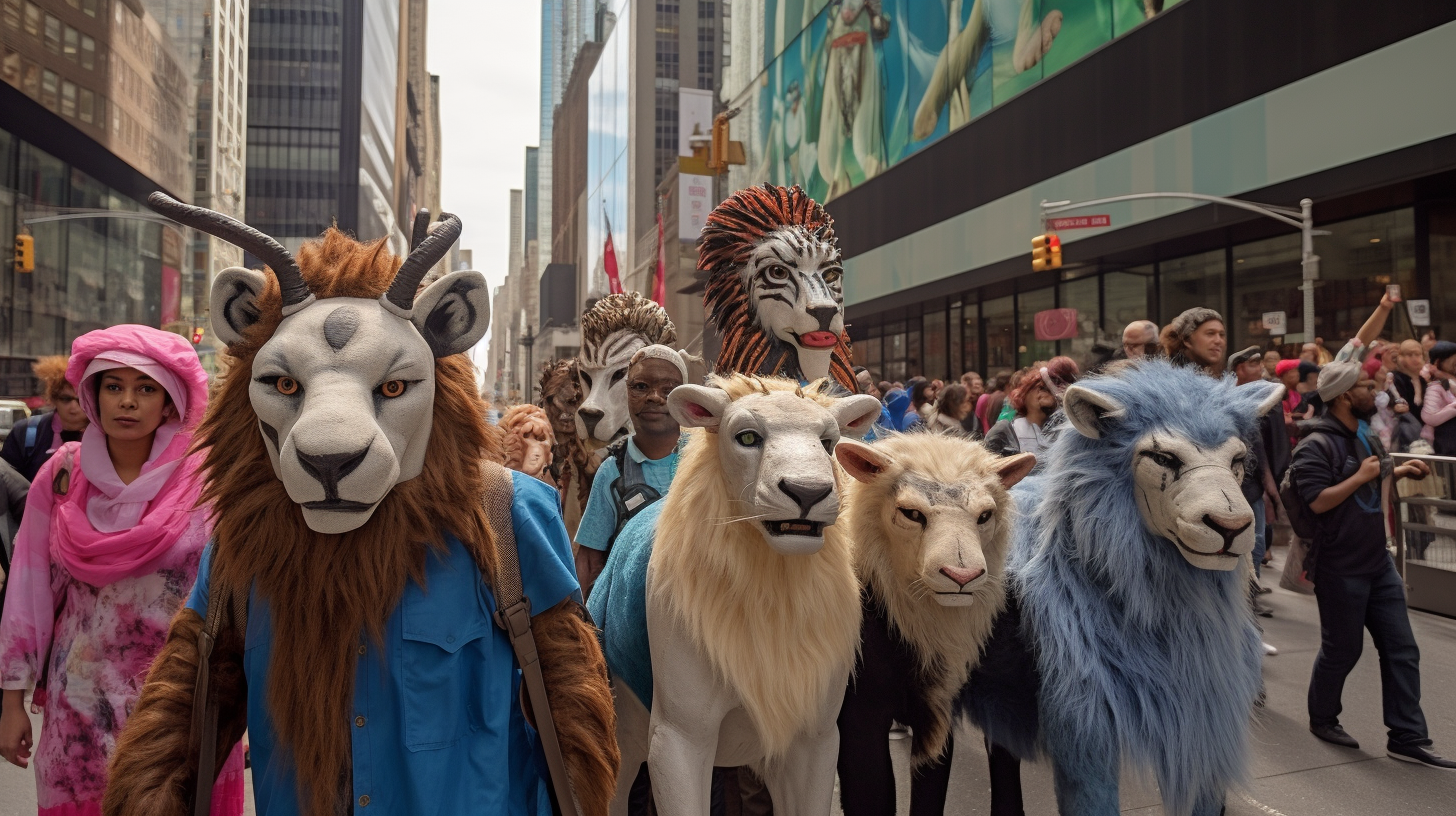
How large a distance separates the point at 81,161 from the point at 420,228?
4273 centimetres

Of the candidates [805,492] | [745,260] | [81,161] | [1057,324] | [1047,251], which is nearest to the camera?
[805,492]

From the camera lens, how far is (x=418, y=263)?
2012 mm

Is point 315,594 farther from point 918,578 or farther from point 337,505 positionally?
point 918,578

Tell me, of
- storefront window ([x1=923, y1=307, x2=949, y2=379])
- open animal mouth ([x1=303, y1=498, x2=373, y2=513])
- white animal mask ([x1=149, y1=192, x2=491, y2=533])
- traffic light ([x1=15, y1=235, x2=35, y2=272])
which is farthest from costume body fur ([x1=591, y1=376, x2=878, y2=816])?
storefront window ([x1=923, y1=307, x2=949, y2=379])

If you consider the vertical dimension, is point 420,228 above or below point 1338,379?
above

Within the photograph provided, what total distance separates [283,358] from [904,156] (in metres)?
25.5

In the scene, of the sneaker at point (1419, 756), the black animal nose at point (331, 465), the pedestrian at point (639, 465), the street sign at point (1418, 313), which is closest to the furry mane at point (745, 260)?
the pedestrian at point (639, 465)

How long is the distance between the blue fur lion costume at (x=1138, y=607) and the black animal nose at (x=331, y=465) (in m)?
2.14

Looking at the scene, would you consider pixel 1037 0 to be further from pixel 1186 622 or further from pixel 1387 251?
pixel 1186 622

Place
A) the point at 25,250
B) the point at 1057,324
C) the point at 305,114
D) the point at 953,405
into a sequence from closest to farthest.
Answer: the point at 953,405 → the point at 25,250 → the point at 1057,324 → the point at 305,114

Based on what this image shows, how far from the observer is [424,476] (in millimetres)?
2066

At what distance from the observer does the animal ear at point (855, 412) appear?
281cm

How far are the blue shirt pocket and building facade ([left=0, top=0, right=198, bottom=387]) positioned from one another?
29.9 meters

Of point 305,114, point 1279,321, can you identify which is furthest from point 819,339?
point 305,114
